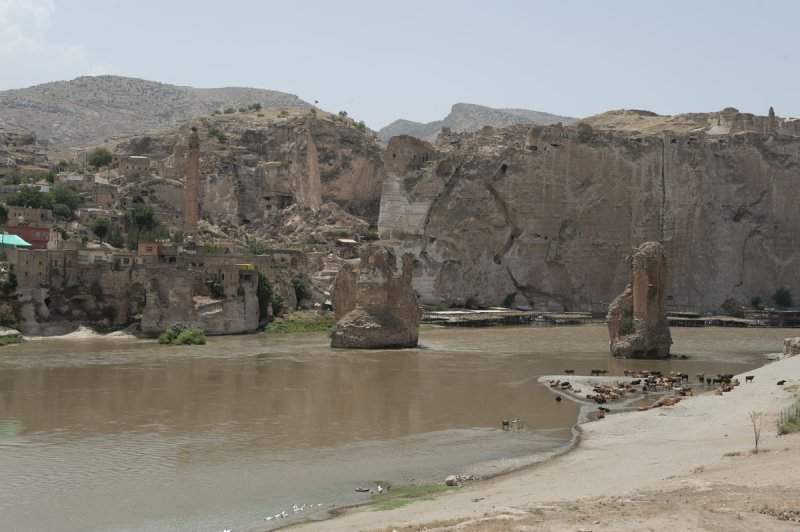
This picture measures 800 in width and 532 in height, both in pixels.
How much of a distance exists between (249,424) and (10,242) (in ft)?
104

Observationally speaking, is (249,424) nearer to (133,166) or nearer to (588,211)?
(588,211)

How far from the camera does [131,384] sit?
98.7 ft

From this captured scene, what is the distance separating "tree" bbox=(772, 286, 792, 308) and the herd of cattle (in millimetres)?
52453

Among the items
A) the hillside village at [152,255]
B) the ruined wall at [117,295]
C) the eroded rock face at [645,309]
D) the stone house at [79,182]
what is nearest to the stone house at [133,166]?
the hillside village at [152,255]

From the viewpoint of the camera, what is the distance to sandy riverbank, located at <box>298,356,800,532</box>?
1152cm

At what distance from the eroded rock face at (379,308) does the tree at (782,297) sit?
47.9 m

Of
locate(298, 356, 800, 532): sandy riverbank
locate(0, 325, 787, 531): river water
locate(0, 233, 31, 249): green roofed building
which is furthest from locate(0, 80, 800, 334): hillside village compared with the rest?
locate(298, 356, 800, 532): sandy riverbank

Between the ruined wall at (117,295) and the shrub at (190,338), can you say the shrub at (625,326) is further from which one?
the ruined wall at (117,295)

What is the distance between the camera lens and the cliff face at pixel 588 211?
77.3 m

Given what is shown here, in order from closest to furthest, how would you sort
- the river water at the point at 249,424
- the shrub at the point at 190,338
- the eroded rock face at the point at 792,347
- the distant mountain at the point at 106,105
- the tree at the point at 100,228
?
the river water at the point at 249,424
the eroded rock face at the point at 792,347
the shrub at the point at 190,338
the tree at the point at 100,228
the distant mountain at the point at 106,105

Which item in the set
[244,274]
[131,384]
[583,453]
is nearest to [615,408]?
[583,453]

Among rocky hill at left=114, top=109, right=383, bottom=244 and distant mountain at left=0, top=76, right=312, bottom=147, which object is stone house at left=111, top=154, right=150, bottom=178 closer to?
rocky hill at left=114, top=109, right=383, bottom=244

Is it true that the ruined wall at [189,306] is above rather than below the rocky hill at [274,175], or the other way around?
below

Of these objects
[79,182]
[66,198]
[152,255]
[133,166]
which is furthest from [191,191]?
[152,255]
